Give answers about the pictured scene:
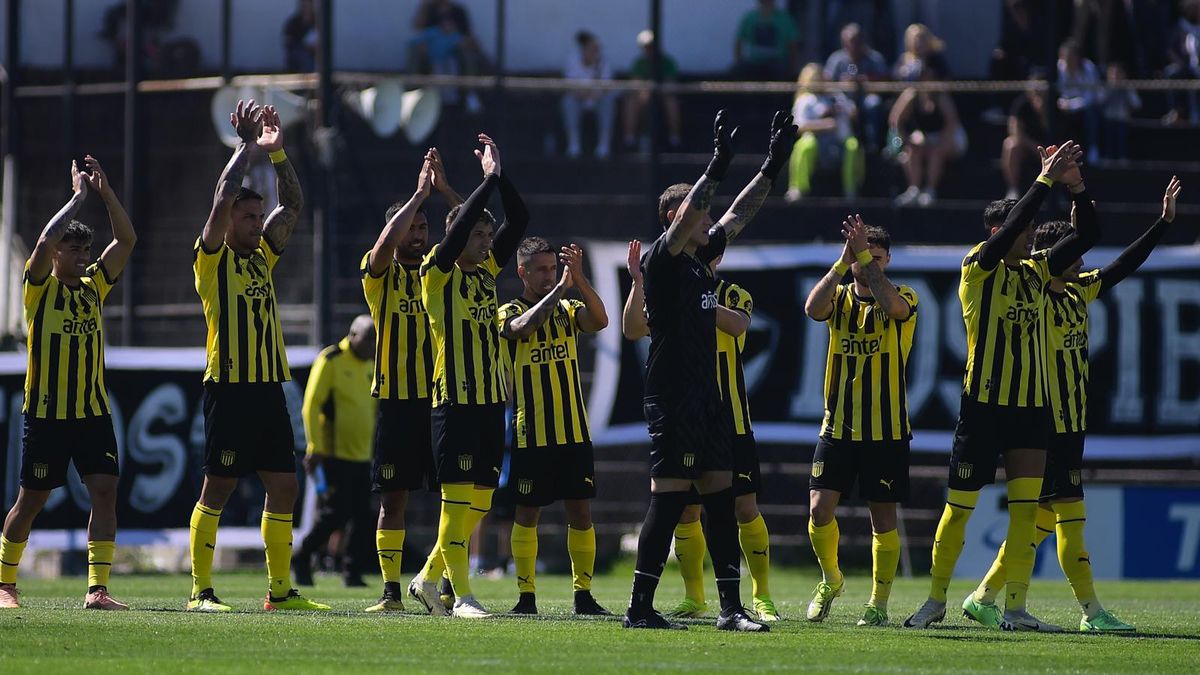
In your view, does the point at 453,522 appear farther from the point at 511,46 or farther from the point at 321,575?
the point at 511,46

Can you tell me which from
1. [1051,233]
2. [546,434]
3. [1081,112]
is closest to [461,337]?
[546,434]

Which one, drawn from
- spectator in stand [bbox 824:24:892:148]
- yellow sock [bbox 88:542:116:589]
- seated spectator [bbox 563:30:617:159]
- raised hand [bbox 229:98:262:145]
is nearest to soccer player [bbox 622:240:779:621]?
raised hand [bbox 229:98:262:145]

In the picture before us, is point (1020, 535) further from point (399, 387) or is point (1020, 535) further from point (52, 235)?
point (52, 235)

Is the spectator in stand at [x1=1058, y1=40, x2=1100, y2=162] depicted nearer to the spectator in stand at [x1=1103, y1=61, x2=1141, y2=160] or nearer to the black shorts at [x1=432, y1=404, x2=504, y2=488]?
the spectator in stand at [x1=1103, y1=61, x2=1141, y2=160]

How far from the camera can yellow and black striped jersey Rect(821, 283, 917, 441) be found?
34.2 ft

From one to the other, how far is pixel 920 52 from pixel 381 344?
11.2 meters

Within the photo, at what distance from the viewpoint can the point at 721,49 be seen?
72.6 ft

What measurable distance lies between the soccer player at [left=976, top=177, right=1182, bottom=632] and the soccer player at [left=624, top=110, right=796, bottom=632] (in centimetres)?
195

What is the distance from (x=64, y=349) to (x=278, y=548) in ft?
5.95

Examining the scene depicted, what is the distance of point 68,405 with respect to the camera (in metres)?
10.6

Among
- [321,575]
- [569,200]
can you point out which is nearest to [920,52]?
[569,200]

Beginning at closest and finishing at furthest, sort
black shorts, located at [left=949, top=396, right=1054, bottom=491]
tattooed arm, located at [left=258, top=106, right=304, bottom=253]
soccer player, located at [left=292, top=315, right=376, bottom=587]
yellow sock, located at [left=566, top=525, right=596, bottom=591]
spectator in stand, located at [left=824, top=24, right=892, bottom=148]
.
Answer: black shorts, located at [left=949, top=396, right=1054, bottom=491], tattooed arm, located at [left=258, top=106, right=304, bottom=253], yellow sock, located at [left=566, top=525, right=596, bottom=591], soccer player, located at [left=292, top=315, right=376, bottom=587], spectator in stand, located at [left=824, top=24, right=892, bottom=148]

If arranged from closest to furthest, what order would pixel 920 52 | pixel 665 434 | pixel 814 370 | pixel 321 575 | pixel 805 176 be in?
1. pixel 665 434
2. pixel 321 575
3. pixel 814 370
4. pixel 805 176
5. pixel 920 52

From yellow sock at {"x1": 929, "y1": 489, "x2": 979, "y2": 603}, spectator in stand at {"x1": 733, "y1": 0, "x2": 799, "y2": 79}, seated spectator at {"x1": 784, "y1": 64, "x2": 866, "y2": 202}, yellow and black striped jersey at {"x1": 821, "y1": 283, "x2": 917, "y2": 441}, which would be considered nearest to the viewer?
yellow sock at {"x1": 929, "y1": 489, "x2": 979, "y2": 603}
